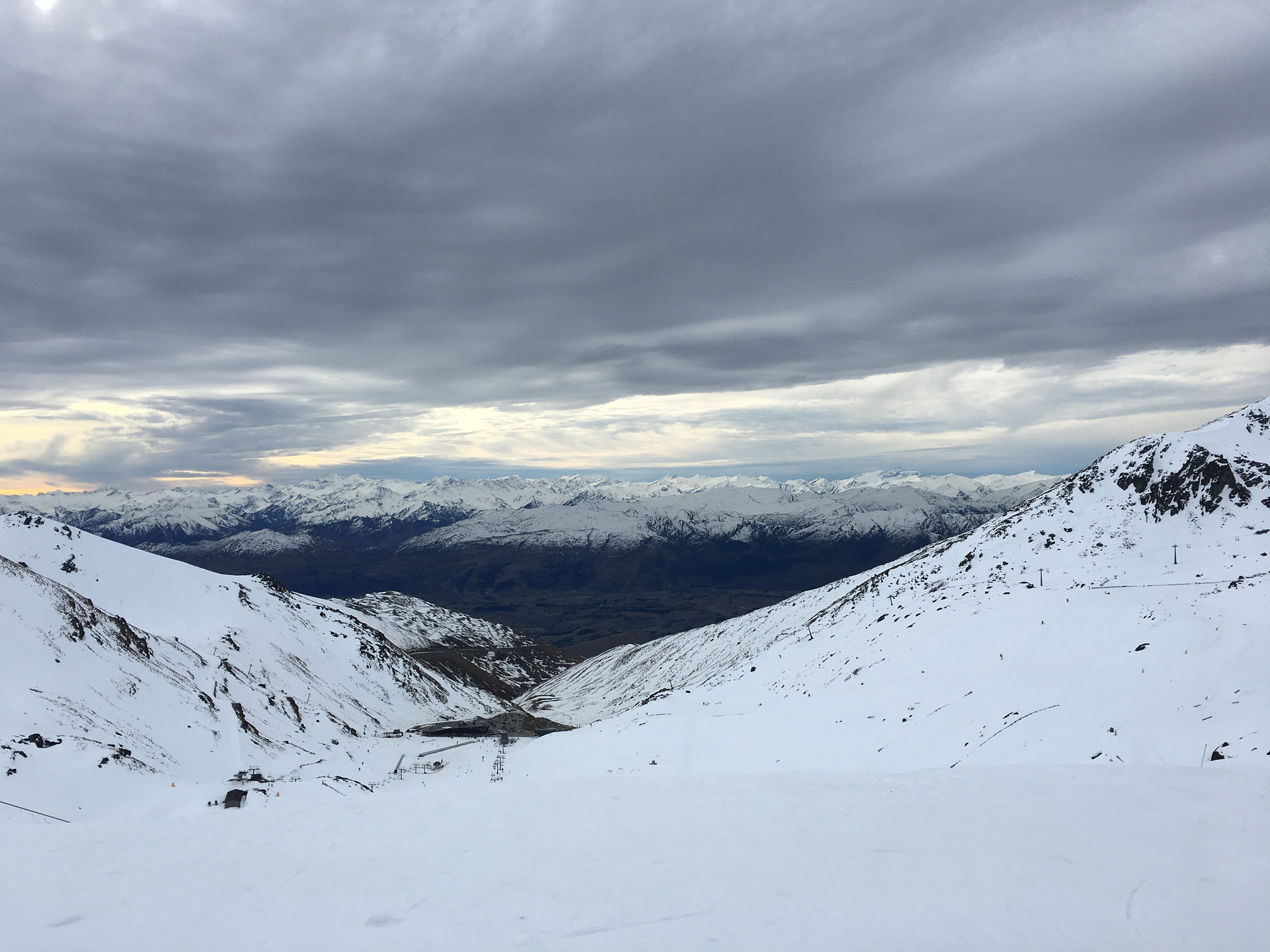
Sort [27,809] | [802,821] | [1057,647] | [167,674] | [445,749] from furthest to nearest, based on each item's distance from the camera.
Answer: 1. [445,749]
2. [167,674]
3. [1057,647]
4. [27,809]
5. [802,821]

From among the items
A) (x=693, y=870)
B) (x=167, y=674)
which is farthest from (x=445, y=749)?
(x=693, y=870)

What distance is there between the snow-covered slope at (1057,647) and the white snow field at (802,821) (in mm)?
162

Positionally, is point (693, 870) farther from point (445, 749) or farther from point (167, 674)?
point (167, 674)

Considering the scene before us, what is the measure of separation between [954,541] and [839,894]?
210 ft

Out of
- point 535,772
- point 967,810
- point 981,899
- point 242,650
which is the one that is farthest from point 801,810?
point 242,650

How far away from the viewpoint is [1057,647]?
24484 mm

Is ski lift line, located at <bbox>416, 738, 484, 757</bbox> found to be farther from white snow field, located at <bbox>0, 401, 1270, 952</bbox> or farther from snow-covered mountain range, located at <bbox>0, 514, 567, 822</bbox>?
white snow field, located at <bbox>0, 401, 1270, 952</bbox>

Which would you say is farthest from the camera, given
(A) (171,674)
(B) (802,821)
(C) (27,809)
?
(A) (171,674)

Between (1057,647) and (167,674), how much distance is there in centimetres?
5498

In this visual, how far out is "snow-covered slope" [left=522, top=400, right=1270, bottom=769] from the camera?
18.2 meters

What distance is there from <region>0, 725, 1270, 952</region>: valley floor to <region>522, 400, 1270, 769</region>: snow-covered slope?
407cm

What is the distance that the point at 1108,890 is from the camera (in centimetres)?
962

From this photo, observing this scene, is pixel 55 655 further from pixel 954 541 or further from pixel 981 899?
pixel 954 541

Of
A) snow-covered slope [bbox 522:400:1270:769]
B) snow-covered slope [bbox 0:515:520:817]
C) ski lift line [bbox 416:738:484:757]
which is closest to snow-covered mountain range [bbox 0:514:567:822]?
snow-covered slope [bbox 0:515:520:817]
